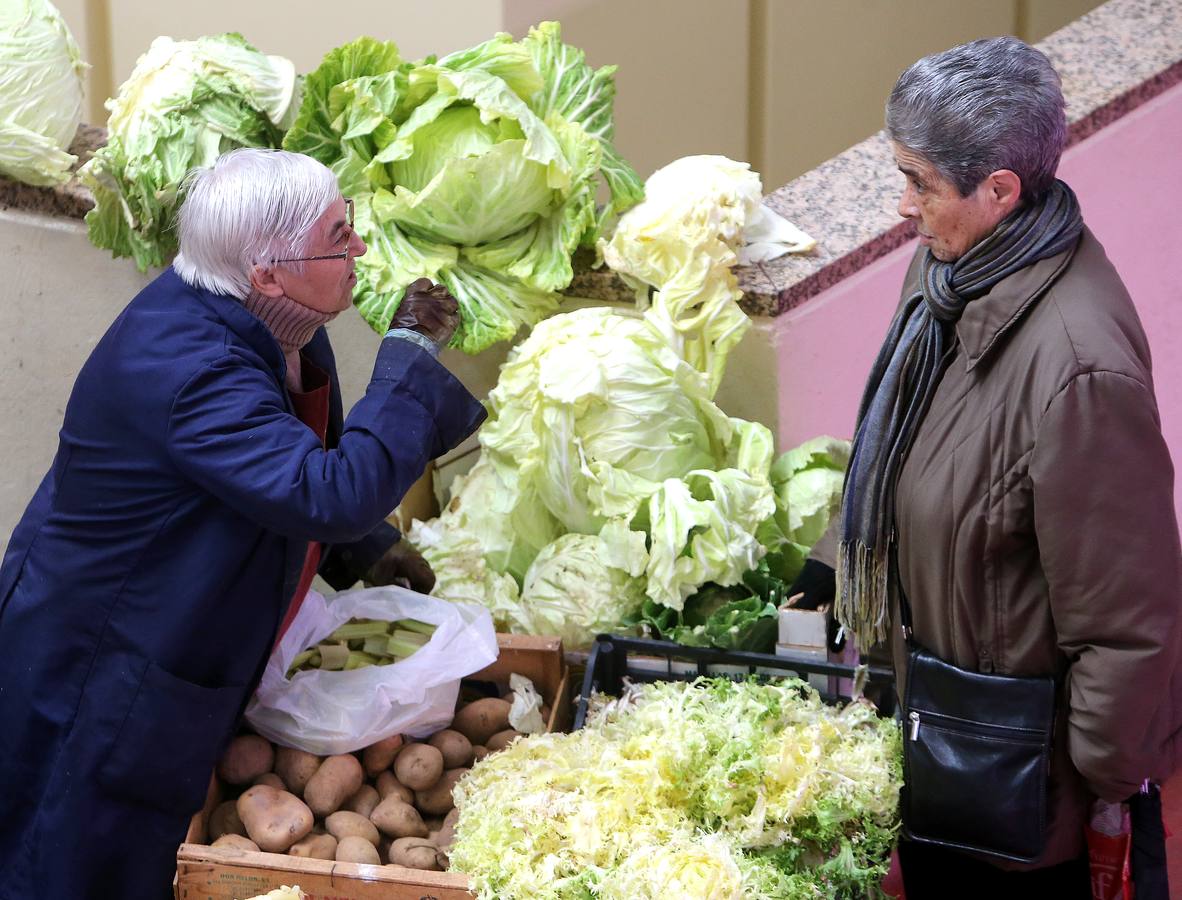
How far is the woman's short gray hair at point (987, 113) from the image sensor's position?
2.06m

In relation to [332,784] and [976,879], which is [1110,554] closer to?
[976,879]

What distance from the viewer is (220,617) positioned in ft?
8.05

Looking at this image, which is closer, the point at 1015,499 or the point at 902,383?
the point at 1015,499

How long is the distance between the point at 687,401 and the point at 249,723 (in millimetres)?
1287

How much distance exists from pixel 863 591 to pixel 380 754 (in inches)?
42.2

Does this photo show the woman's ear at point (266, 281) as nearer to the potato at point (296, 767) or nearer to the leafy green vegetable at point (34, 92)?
the potato at point (296, 767)

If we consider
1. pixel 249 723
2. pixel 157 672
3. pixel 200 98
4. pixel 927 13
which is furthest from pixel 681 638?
pixel 927 13

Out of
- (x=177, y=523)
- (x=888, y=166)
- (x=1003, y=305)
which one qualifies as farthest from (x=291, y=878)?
(x=888, y=166)

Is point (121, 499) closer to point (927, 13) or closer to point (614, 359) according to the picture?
point (614, 359)

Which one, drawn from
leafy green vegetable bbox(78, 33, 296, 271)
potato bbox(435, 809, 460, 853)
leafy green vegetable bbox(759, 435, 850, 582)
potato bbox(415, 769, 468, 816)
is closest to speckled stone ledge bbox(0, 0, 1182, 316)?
leafy green vegetable bbox(78, 33, 296, 271)

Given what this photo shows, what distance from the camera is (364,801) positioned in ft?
8.92

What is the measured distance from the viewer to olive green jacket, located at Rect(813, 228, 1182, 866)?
200cm

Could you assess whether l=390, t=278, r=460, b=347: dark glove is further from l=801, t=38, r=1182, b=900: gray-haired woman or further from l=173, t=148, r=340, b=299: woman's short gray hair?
l=801, t=38, r=1182, b=900: gray-haired woman

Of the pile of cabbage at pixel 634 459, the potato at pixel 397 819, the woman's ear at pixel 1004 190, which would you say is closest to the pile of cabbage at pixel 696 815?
the potato at pixel 397 819
